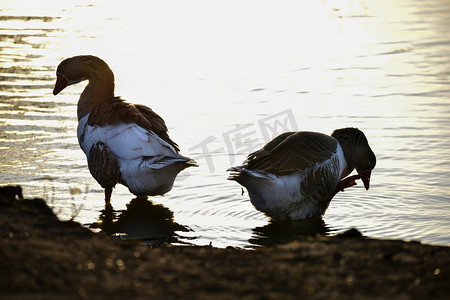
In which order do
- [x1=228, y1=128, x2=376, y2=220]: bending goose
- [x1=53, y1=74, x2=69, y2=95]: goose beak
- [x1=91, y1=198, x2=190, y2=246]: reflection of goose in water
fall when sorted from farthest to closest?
1. [x1=53, y1=74, x2=69, y2=95]: goose beak
2. [x1=228, y1=128, x2=376, y2=220]: bending goose
3. [x1=91, y1=198, x2=190, y2=246]: reflection of goose in water

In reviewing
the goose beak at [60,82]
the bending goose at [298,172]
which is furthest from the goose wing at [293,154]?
the goose beak at [60,82]

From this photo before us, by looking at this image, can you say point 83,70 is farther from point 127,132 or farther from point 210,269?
point 210,269

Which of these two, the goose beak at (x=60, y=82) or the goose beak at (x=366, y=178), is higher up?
the goose beak at (x=60, y=82)

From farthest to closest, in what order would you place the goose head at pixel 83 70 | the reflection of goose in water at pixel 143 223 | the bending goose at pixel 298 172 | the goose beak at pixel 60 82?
the goose beak at pixel 60 82 < the goose head at pixel 83 70 < the bending goose at pixel 298 172 < the reflection of goose in water at pixel 143 223

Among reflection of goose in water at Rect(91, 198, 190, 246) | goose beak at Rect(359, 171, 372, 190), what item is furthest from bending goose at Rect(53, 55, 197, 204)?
goose beak at Rect(359, 171, 372, 190)

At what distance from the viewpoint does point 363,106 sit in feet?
39.4

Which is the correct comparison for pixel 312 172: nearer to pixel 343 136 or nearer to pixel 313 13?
pixel 343 136

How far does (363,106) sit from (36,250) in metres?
7.75

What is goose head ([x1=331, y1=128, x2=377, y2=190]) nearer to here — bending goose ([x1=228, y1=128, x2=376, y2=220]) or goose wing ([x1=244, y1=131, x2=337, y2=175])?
bending goose ([x1=228, y1=128, x2=376, y2=220])

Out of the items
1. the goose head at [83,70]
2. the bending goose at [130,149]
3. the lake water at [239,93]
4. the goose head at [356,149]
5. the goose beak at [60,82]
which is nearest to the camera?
the bending goose at [130,149]

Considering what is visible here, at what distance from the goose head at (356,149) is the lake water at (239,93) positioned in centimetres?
43

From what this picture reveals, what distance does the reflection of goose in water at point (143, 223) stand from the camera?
807 cm

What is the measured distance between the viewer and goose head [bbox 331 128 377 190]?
906 centimetres

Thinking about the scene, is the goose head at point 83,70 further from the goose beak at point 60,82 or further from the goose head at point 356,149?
the goose head at point 356,149
